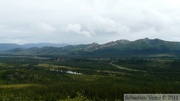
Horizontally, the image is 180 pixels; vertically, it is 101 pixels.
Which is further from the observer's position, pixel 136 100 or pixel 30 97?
pixel 30 97

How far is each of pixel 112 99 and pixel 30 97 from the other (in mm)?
56978

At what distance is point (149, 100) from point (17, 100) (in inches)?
3266

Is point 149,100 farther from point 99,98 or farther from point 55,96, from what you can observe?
point 55,96

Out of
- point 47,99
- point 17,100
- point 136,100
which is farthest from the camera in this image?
point 47,99

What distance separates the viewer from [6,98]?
186 meters

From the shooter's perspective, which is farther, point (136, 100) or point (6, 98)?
point (6, 98)

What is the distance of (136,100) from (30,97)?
79.7 meters

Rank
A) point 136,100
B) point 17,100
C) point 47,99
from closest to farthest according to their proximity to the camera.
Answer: point 136,100 < point 17,100 < point 47,99

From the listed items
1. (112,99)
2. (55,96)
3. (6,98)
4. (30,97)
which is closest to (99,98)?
(112,99)

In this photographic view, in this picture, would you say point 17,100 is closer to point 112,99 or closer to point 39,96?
point 39,96

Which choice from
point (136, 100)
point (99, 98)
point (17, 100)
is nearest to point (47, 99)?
point (17, 100)

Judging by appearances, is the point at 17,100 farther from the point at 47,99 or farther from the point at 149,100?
the point at 149,100

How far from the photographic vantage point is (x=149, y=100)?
151 meters

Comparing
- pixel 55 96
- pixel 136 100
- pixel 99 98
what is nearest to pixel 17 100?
pixel 55 96
